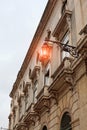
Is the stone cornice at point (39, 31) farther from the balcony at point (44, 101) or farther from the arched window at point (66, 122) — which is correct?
the arched window at point (66, 122)

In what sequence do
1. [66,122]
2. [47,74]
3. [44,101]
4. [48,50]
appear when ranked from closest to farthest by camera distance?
[48,50] < [66,122] < [44,101] < [47,74]

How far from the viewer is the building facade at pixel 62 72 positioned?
1202cm

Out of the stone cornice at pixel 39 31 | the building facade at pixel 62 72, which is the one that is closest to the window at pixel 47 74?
the building facade at pixel 62 72

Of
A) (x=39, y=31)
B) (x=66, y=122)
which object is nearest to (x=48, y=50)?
(x=66, y=122)

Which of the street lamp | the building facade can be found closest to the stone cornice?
the building facade

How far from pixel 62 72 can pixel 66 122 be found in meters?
2.61

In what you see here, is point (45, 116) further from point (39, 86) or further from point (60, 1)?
point (60, 1)

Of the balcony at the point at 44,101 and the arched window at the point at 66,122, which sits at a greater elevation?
the balcony at the point at 44,101

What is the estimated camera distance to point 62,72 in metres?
13.3

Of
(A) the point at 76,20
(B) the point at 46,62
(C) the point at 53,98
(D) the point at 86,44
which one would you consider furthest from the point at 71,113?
(B) the point at 46,62

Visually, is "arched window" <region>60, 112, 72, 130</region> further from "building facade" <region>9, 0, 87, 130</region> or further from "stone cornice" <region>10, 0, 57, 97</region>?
"stone cornice" <region>10, 0, 57, 97</region>

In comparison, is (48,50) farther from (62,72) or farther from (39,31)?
(39,31)

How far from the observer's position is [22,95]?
27266mm

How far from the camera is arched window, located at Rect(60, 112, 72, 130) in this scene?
1357cm
